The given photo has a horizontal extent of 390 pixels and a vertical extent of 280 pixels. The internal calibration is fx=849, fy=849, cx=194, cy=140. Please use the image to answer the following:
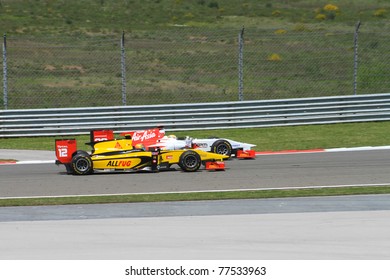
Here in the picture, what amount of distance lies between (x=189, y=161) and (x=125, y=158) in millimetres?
1209

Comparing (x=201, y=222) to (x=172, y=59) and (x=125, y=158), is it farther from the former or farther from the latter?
(x=172, y=59)

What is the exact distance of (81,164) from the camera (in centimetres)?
1594

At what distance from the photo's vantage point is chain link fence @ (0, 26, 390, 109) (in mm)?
29219

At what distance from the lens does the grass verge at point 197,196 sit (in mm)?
12984

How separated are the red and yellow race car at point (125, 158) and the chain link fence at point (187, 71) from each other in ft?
36.9

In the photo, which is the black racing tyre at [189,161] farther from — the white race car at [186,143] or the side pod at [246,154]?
the side pod at [246,154]

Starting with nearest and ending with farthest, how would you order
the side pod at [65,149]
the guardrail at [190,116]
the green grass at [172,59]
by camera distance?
the side pod at [65,149] → the guardrail at [190,116] → the green grass at [172,59]

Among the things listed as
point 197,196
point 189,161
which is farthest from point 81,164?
point 197,196

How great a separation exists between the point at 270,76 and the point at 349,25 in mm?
13355

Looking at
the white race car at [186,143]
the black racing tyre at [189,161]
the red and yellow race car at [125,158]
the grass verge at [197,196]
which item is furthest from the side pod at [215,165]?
the grass verge at [197,196]

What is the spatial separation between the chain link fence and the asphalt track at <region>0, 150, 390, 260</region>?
12.4 metres

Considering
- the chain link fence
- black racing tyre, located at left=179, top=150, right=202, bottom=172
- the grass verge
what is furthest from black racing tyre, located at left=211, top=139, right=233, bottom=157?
the chain link fence

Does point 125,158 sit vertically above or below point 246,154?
above

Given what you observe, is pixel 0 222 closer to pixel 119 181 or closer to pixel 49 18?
pixel 119 181
